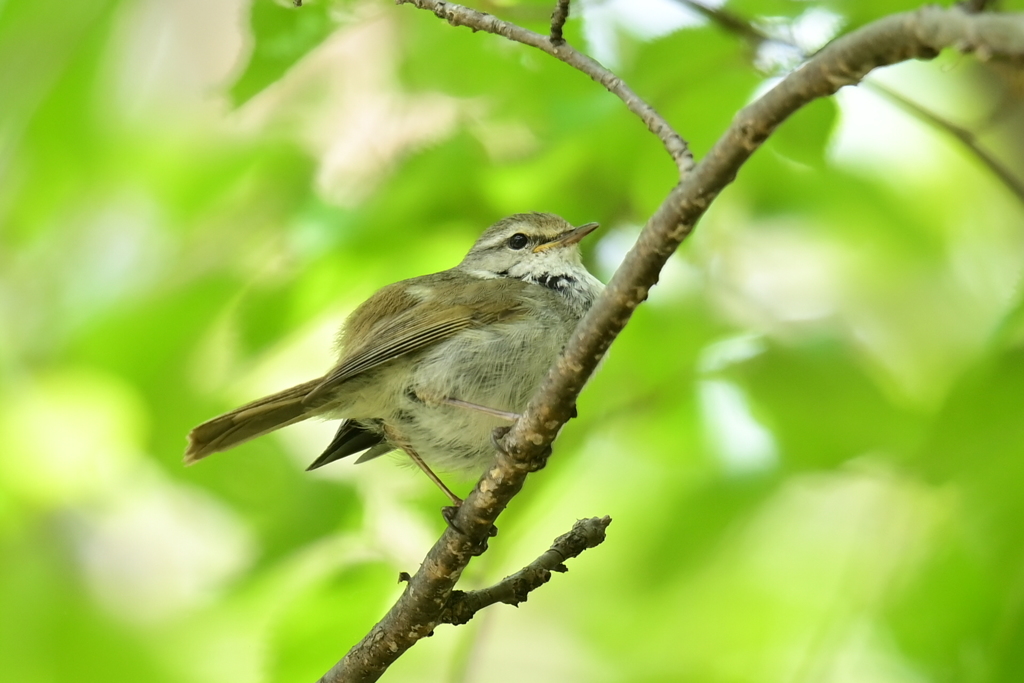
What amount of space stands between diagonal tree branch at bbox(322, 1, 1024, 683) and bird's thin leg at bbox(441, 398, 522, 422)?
0.70 meters

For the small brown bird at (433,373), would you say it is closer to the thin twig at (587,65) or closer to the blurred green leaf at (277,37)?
the blurred green leaf at (277,37)

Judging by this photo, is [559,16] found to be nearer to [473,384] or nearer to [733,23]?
[733,23]

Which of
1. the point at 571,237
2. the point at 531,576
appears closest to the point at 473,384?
the point at 571,237

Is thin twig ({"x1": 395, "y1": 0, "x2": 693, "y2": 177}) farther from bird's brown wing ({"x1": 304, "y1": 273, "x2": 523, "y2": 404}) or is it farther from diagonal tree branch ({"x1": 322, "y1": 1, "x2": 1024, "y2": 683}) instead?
bird's brown wing ({"x1": 304, "y1": 273, "x2": 523, "y2": 404})

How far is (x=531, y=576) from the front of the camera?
274cm

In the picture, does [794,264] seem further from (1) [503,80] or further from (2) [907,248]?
(1) [503,80]

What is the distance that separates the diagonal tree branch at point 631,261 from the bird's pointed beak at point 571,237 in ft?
4.38

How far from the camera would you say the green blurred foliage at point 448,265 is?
2910 millimetres

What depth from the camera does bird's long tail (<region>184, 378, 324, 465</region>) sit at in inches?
125

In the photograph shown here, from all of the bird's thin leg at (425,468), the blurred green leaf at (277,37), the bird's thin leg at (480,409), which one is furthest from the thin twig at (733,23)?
the bird's thin leg at (425,468)

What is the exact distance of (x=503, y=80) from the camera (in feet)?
10.3

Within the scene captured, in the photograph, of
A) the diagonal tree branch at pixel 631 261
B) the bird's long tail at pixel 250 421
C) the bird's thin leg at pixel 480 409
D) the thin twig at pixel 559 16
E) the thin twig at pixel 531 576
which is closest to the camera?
the diagonal tree branch at pixel 631 261

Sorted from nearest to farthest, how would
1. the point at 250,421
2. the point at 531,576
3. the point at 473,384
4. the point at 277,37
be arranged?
the point at 531,576, the point at 277,37, the point at 250,421, the point at 473,384

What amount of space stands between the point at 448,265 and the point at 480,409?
22.8 inches
